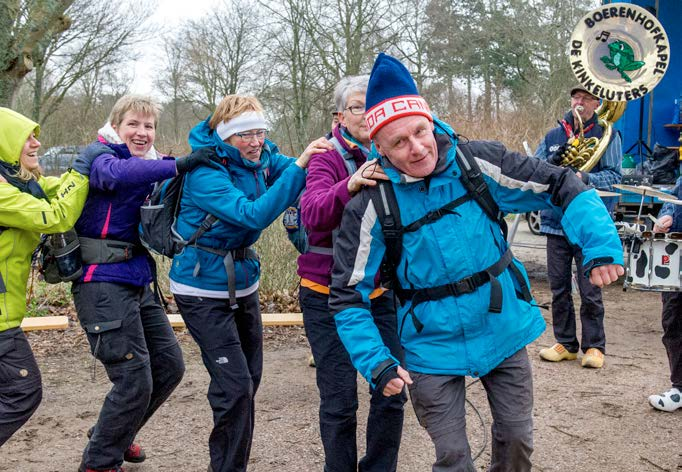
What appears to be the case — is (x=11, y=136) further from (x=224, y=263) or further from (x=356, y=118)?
(x=356, y=118)

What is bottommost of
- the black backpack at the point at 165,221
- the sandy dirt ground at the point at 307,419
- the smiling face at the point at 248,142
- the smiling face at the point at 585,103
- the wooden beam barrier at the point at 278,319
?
the sandy dirt ground at the point at 307,419

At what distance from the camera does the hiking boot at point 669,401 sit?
15.0 feet

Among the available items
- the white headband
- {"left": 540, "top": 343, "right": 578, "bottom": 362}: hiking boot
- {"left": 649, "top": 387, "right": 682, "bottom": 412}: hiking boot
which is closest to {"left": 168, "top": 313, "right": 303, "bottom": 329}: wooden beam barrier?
{"left": 540, "top": 343, "right": 578, "bottom": 362}: hiking boot

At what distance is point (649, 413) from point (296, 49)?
16854 mm

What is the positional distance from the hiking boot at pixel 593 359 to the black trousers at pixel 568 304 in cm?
4

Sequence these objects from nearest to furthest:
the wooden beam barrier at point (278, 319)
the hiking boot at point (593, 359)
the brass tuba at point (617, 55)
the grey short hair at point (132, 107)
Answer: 1. the grey short hair at point (132, 107)
2. the hiking boot at point (593, 359)
3. the brass tuba at point (617, 55)
4. the wooden beam barrier at point (278, 319)

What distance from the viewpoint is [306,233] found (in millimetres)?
3506

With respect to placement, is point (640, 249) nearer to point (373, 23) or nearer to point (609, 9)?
point (609, 9)

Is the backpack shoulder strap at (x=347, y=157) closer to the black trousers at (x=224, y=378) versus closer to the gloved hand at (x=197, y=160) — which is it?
the gloved hand at (x=197, y=160)

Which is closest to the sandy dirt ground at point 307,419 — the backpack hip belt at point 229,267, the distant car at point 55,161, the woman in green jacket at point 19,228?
the woman in green jacket at point 19,228

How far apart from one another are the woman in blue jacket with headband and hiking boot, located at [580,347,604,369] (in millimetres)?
3072

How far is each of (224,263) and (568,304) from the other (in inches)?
129

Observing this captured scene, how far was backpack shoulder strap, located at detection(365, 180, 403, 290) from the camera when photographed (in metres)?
2.69

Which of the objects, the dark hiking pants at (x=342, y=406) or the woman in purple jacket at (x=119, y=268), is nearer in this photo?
the dark hiking pants at (x=342, y=406)
